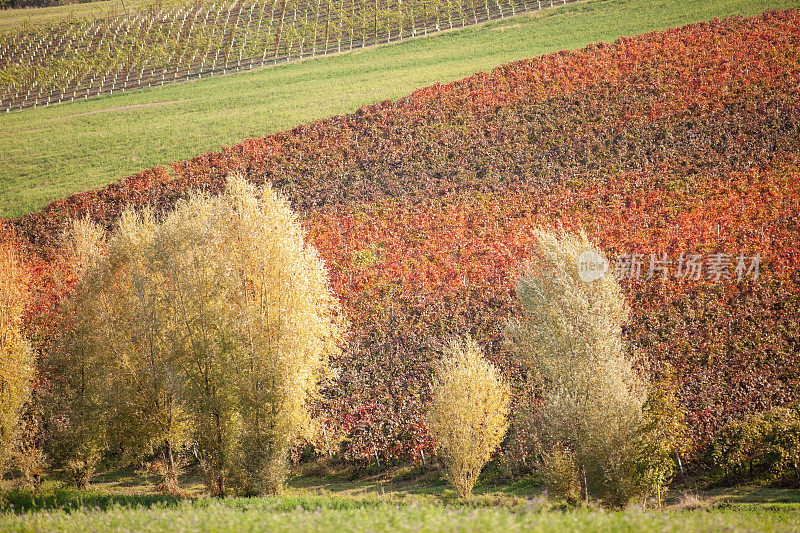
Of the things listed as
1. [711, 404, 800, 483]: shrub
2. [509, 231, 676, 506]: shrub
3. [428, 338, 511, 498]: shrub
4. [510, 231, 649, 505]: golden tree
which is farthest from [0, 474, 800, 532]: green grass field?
[510, 231, 649, 505]: golden tree

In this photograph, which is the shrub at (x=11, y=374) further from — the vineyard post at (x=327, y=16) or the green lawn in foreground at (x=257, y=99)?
the vineyard post at (x=327, y=16)

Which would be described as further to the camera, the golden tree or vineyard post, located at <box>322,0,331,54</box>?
vineyard post, located at <box>322,0,331,54</box>

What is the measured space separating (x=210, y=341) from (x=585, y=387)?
57.3ft

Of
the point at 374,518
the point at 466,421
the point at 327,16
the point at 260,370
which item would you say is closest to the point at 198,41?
the point at 327,16

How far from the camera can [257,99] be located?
3073 inches

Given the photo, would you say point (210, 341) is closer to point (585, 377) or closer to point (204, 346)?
point (204, 346)

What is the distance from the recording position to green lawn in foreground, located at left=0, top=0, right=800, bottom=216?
65.4 meters

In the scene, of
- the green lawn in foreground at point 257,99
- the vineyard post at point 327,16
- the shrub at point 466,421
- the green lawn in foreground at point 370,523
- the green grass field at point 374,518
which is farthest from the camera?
the vineyard post at point 327,16

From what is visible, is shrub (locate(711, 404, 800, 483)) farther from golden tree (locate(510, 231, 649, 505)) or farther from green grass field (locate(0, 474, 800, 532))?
golden tree (locate(510, 231, 649, 505))

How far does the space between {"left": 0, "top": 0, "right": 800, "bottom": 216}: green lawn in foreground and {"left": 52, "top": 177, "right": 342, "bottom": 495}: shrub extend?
128ft

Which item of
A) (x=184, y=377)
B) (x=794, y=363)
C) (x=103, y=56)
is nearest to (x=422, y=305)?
(x=184, y=377)

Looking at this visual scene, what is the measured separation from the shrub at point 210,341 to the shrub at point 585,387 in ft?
36.1

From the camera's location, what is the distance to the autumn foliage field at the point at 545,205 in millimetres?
31641

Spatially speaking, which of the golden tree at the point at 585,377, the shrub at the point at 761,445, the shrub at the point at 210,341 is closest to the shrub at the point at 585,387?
the golden tree at the point at 585,377
